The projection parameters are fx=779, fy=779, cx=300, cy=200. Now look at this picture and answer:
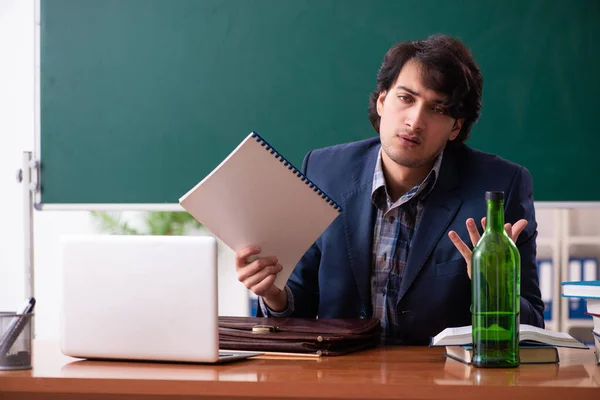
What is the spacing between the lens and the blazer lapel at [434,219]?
2041mm

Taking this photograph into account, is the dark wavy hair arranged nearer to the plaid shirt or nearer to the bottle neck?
the plaid shirt

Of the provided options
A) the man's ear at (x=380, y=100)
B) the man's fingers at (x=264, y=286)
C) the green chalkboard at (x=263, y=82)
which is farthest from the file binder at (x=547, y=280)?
the man's fingers at (x=264, y=286)

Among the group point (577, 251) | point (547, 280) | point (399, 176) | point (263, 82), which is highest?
point (263, 82)

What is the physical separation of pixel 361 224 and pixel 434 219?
0.66 feet

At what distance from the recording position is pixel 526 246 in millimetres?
2018

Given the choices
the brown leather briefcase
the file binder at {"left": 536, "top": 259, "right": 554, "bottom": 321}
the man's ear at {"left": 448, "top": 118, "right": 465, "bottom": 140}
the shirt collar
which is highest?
the man's ear at {"left": 448, "top": 118, "right": 465, "bottom": 140}

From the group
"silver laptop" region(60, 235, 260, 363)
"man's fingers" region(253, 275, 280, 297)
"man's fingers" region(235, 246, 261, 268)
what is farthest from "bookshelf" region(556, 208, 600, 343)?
"silver laptop" region(60, 235, 260, 363)

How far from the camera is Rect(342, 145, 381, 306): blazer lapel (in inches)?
83.0

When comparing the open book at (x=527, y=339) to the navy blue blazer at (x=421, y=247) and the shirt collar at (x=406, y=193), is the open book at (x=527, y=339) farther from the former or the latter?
the shirt collar at (x=406, y=193)

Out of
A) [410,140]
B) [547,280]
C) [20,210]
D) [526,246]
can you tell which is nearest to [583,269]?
[547,280]

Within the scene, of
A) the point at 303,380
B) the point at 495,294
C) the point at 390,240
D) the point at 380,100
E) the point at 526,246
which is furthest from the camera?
the point at 380,100

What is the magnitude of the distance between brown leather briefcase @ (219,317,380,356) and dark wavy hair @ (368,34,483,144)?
2.44 feet

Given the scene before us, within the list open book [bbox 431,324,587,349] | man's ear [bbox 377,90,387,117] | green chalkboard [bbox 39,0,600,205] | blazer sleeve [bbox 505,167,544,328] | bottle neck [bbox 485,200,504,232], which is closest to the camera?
bottle neck [bbox 485,200,504,232]

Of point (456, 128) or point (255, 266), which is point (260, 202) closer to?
point (255, 266)
